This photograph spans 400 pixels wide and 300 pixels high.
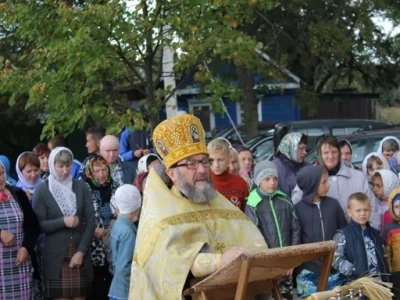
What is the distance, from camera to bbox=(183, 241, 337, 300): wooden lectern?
3885mm

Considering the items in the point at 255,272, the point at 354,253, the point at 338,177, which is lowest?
the point at 354,253

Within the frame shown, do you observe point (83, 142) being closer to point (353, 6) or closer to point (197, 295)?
point (353, 6)

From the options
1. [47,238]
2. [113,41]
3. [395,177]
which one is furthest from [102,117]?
[395,177]

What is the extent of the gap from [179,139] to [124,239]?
88.9 inches

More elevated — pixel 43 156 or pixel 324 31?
pixel 324 31

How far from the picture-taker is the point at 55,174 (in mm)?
7309

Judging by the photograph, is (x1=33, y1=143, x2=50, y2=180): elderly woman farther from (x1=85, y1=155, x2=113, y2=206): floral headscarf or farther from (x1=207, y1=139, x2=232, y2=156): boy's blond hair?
(x1=207, y1=139, x2=232, y2=156): boy's blond hair

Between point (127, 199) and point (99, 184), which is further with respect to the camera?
point (99, 184)

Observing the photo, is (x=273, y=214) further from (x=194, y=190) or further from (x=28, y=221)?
(x=194, y=190)

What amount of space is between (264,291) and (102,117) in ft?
16.0

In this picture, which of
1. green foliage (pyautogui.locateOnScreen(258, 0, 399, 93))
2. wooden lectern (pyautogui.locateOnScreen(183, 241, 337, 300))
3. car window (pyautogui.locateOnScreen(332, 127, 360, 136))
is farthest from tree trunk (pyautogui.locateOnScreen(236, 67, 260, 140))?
wooden lectern (pyautogui.locateOnScreen(183, 241, 337, 300))

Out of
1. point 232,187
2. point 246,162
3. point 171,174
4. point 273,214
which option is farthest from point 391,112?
point 171,174

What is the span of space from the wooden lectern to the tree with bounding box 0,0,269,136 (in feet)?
15.2

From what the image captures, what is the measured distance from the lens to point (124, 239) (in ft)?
21.8
